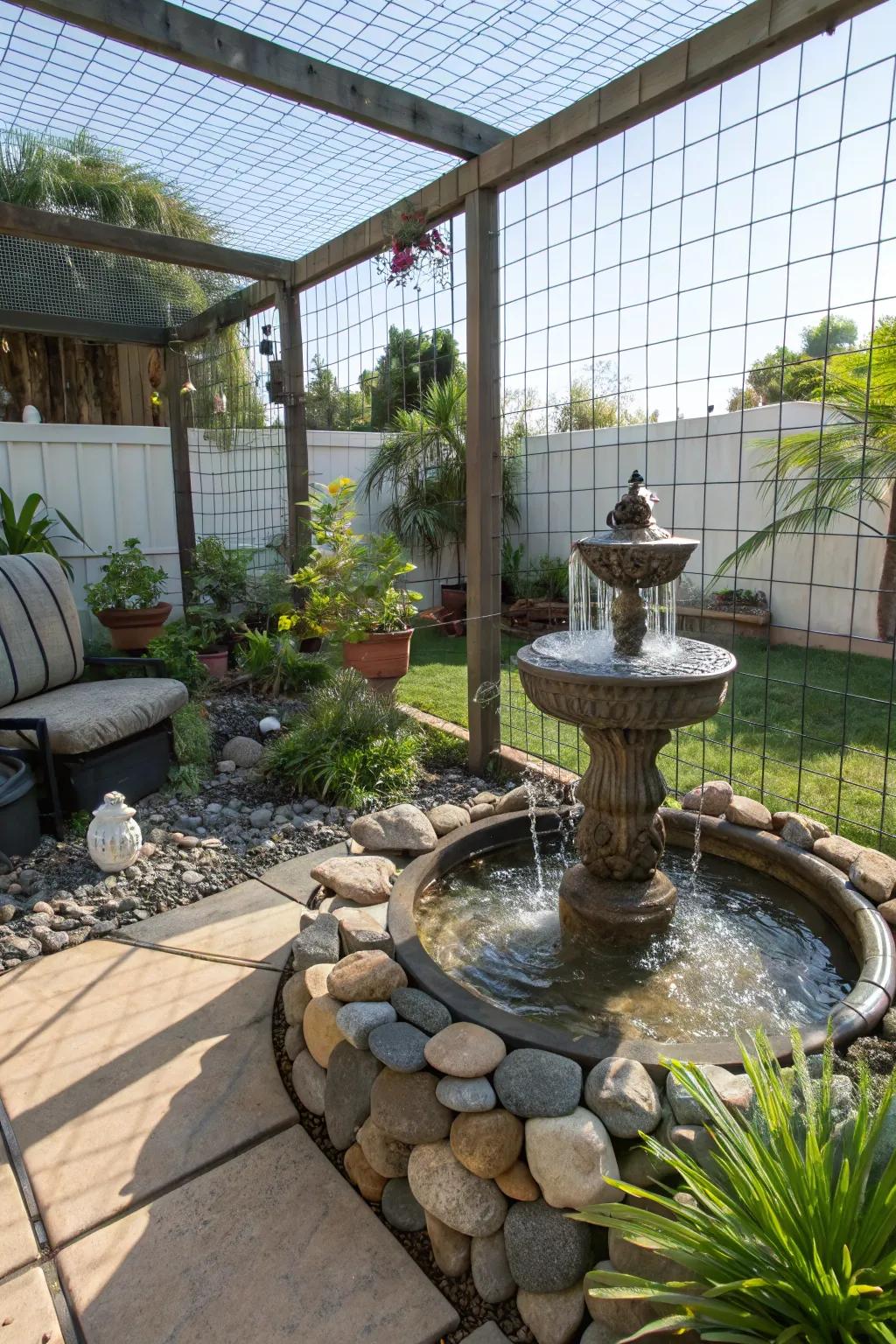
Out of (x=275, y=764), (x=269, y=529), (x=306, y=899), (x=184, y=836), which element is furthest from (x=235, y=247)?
(x=306, y=899)

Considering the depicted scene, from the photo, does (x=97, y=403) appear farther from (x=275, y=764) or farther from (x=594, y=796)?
(x=594, y=796)

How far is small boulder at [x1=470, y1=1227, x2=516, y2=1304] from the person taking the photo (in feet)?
4.59

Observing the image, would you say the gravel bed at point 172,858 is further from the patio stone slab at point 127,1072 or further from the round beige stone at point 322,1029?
the round beige stone at point 322,1029

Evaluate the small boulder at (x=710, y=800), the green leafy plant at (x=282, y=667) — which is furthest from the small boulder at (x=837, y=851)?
the green leafy plant at (x=282, y=667)

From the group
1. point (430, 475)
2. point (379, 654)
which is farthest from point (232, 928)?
point (430, 475)

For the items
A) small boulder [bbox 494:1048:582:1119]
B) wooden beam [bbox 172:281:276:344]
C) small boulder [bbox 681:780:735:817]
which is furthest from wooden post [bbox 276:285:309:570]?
small boulder [bbox 494:1048:582:1119]

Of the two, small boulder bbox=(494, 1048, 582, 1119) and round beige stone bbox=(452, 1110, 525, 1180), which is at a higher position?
small boulder bbox=(494, 1048, 582, 1119)

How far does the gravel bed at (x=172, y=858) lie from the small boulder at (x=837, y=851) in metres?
1.44

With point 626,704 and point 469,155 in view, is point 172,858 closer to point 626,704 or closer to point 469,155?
point 626,704

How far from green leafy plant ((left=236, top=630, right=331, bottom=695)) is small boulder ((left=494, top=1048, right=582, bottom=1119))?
339 cm

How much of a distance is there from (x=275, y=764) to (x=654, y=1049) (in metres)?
2.38

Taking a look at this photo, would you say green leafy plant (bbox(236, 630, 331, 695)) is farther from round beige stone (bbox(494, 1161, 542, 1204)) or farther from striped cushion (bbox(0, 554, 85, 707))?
round beige stone (bbox(494, 1161, 542, 1204))

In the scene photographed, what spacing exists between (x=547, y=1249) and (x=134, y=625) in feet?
15.0

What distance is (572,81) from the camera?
2.71 metres
